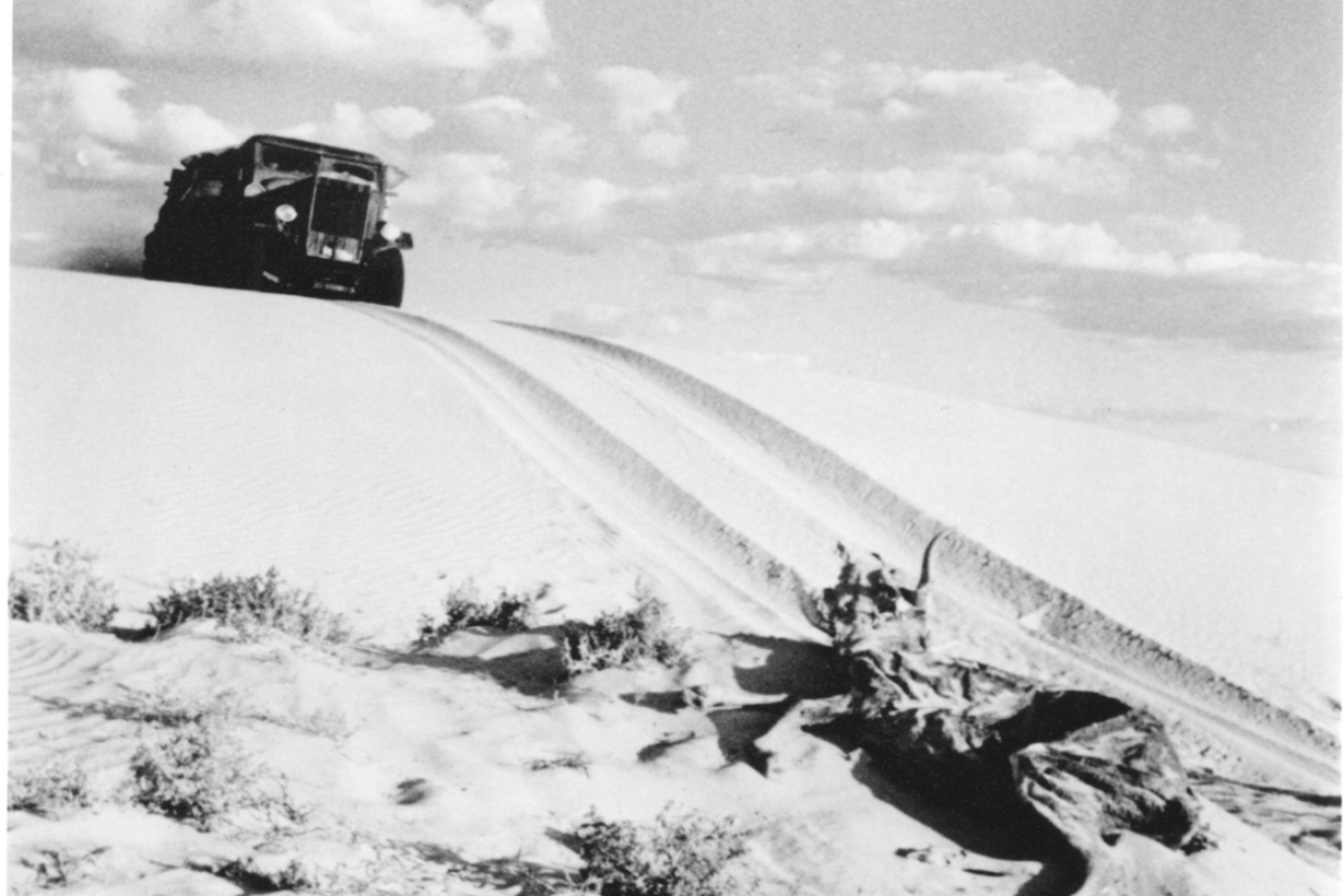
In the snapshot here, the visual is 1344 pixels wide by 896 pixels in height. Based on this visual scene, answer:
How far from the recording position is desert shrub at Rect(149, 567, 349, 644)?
21.2ft

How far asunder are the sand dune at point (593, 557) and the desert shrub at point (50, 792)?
0.33 ft

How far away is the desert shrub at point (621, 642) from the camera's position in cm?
627

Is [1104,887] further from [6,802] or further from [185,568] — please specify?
[185,568]

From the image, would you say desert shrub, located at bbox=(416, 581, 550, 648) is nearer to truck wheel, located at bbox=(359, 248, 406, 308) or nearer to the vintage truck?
the vintage truck

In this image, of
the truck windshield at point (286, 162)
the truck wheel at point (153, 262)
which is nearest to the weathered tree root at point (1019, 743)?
the truck windshield at point (286, 162)

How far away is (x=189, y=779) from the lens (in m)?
4.26

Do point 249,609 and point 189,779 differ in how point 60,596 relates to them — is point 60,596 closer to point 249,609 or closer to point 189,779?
point 249,609

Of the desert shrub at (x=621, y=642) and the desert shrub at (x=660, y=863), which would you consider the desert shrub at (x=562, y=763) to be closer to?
the desert shrub at (x=660, y=863)

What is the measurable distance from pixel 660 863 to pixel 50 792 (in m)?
2.19

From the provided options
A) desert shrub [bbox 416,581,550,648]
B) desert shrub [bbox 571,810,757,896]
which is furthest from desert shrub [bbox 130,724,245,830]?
desert shrub [bbox 416,581,550,648]

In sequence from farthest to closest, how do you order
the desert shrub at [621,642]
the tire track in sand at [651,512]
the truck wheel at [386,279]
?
the truck wheel at [386,279] < the tire track in sand at [651,512] < the desert shrub at [621,642]

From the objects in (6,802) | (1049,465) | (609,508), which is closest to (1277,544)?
(1049,465)

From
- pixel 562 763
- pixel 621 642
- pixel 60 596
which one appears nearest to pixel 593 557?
pixel 621 642

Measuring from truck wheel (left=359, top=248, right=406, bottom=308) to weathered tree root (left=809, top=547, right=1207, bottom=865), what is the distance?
46.2 ft
